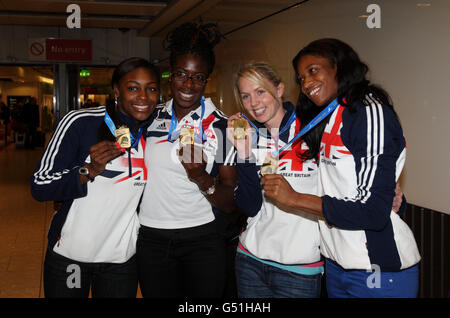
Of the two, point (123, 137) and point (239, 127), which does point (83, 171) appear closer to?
point (123, 137)

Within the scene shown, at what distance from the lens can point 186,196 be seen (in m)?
2.29

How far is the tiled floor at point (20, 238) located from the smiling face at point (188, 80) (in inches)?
102

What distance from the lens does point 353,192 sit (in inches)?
67.7

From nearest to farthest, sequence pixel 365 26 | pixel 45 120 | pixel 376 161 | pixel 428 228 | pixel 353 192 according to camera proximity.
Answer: pixel 376 161 < pixel 353 192 < pixel 428 228 < pixel 365 26 < pixel 45 120

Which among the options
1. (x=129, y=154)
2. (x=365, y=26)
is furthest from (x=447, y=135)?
(x=129, y=154)

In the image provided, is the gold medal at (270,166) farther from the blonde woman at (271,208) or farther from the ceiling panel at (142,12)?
the ceiling panel at (142,12)

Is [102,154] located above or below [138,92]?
below

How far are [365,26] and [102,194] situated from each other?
9.67 feet

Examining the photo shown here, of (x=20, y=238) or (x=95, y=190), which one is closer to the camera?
(x=95, y=190)

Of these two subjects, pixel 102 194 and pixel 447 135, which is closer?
pixel 102 194

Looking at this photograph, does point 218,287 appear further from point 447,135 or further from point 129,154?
point 447,135

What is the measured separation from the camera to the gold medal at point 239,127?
6.96 feet

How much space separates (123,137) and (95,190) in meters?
0.29

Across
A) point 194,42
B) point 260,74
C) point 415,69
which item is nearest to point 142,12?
point 415,69
